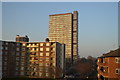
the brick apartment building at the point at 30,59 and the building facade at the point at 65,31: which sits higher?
the building facade at the point at 65,31

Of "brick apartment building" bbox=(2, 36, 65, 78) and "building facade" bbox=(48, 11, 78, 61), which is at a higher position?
"building facade" bbox=(48, 11, 78, 61)

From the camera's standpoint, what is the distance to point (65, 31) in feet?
176

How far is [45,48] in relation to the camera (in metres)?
22.3

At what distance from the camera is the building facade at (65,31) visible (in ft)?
174

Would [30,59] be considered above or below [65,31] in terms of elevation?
below

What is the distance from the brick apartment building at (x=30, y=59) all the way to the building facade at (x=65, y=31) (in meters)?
29.8

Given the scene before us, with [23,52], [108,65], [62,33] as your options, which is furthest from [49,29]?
[108,65]

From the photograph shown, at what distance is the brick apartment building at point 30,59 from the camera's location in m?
22.0

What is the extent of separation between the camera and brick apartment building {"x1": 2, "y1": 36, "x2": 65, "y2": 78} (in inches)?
867

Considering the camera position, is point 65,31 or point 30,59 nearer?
point 30,59

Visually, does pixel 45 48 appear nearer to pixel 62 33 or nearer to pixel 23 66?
pixel 23 66

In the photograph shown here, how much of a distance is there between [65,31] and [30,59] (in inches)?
1244

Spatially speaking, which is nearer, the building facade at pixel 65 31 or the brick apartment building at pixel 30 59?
the brick apartment building at pixel 30 59

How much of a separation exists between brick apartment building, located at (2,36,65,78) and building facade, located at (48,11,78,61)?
97.8 ft
